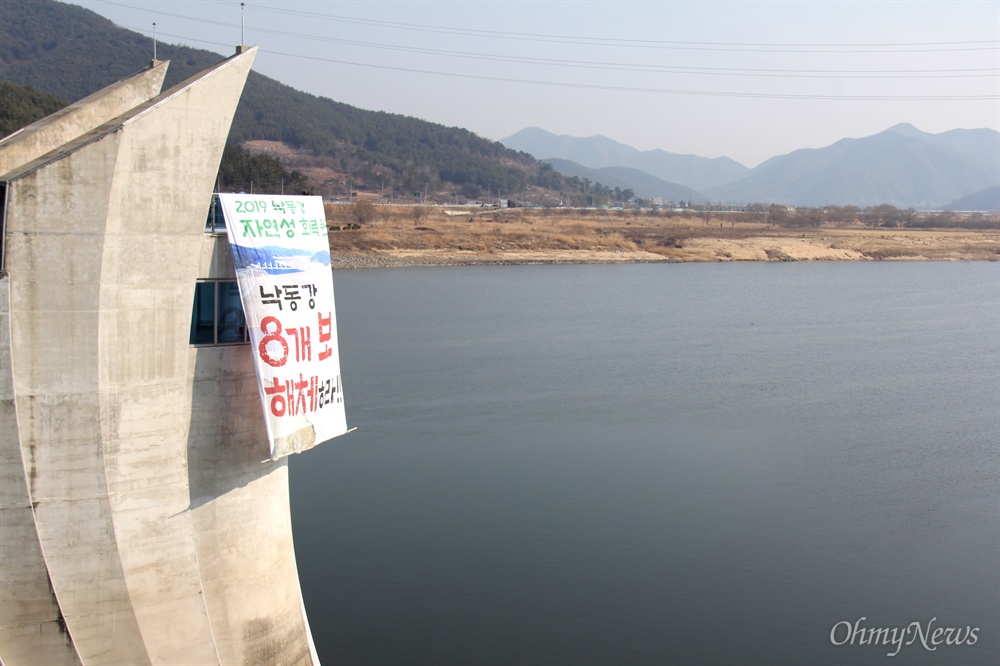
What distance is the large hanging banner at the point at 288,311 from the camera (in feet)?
34.2

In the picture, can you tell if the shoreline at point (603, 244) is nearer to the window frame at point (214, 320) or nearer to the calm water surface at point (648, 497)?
the calm water surface at point (648, 497)

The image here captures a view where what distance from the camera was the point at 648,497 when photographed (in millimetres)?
20578

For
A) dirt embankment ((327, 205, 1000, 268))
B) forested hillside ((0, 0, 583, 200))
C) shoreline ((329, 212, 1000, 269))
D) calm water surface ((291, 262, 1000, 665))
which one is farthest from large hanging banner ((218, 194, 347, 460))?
forested hillside ((0, 0, 583, 200))

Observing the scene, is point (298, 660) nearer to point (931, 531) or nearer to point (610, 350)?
point (931, 531)

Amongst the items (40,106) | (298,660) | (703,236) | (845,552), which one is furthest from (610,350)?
(703,236)

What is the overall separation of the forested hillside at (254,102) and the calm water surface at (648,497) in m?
123

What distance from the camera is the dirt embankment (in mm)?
75375

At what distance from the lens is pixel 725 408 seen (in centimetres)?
2883

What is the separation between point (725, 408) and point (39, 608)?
22.8 metres

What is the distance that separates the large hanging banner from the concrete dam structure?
265 millimetres

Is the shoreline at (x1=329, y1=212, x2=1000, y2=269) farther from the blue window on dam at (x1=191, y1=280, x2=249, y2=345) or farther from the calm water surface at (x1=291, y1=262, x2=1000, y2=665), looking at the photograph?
the blue window on dam at (x1=191, y1=280, x2=249, y2=345)

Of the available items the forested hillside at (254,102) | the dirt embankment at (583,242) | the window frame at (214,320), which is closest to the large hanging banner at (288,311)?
the window frame at (214,320)

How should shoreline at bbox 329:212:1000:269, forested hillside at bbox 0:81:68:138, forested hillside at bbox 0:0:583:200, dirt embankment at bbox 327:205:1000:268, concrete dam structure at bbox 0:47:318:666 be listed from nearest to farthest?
1. concrete dam structure at bbox 0:47:318:666
2. forested hillside at bbox 0:81:68:138
3. shoreline at bbox 329:212:1000:269
4. dirt embankment at bbox 327:205:1000:268
5. forested hillside at bbox 0:0:583:200

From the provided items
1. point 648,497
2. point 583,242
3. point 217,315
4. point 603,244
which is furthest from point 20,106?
point 603,244
